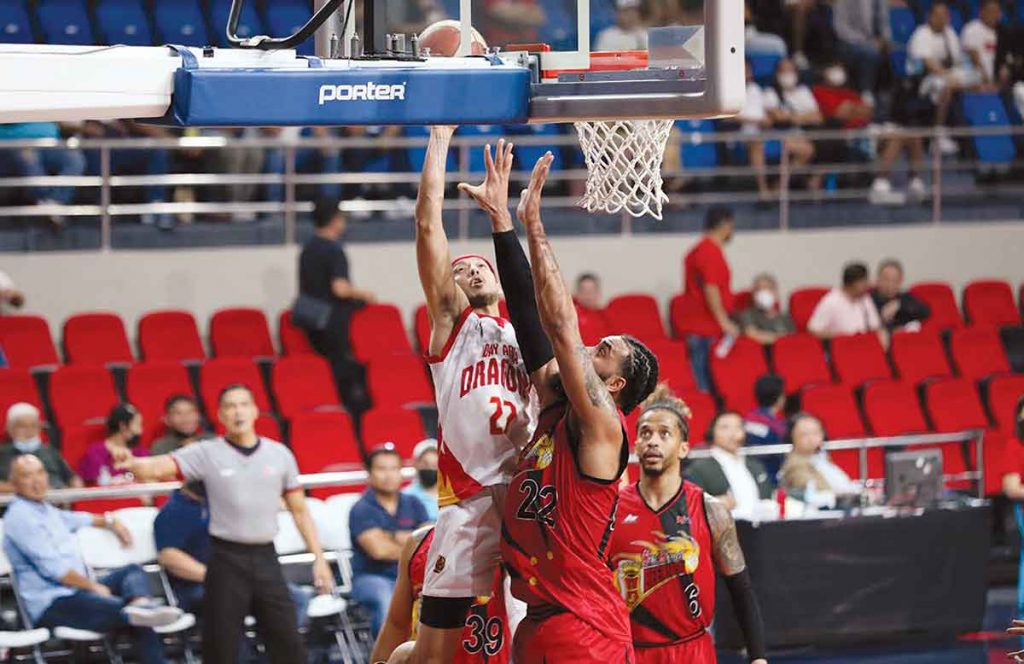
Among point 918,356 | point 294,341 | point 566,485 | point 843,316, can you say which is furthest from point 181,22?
point 566,485

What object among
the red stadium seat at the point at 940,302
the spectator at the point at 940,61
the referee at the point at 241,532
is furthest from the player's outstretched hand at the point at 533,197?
the spectator at the point at 940,61

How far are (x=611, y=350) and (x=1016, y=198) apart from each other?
438 inches

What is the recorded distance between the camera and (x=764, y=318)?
1348cm

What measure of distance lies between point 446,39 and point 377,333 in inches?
265

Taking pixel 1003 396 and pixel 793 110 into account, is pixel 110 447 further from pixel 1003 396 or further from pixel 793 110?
pixel 793 110

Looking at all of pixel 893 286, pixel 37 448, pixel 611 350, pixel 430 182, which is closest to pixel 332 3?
pixel 430 182

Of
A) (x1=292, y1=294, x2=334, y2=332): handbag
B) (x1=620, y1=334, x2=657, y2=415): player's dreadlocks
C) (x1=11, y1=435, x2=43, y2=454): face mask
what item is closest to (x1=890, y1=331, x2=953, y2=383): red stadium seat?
(x1=292, y1=294, x2=334, y2=332): handbag

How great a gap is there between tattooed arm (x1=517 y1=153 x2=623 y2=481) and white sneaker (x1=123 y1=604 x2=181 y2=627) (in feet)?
13.4

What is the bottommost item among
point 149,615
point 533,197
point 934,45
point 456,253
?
point 149,615

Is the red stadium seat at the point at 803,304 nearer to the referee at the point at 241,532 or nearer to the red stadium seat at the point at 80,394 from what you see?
the red stadium seat at the point at 80,394

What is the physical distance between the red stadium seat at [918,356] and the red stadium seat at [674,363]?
1.83 metres

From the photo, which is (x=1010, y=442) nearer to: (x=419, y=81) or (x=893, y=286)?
(x=893, y=286)

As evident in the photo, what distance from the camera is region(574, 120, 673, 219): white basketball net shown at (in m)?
5.98

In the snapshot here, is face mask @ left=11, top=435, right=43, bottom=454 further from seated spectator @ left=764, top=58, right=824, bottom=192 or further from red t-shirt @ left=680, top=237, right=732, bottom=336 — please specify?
seated spectator @ left=764, top=58, right=824, bottom=192
